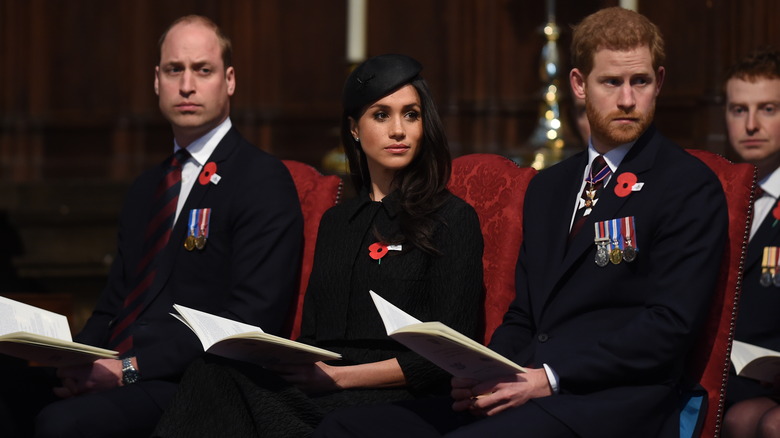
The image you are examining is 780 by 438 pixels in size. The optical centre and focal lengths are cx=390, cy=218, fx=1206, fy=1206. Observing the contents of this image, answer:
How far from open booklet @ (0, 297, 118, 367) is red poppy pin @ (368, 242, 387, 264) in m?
0.72

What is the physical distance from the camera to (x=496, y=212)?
333cm

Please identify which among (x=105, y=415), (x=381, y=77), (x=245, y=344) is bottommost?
(x=105, y=415)

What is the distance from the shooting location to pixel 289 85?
20.2 ft

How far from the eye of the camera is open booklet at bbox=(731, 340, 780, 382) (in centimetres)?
303

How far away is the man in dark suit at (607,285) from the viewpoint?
263 cm

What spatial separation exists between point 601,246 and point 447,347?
506 millimetres

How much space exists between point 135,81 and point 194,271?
307cm

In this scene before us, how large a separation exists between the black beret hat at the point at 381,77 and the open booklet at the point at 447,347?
75 centimetres

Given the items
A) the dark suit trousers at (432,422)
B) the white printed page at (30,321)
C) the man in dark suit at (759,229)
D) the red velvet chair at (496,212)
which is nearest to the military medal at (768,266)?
the man in dark suit at (759,229)

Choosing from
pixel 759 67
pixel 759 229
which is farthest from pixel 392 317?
pixel 759 67

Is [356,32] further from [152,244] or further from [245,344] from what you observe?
[245,344]

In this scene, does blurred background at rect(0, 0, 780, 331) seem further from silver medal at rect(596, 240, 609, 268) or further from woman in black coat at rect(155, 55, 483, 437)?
silver medal at rect(596, 240, 609, 268)

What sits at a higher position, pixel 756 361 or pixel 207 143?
pixel 207 143

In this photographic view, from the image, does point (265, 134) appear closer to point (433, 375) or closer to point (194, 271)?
point (194, 271)
